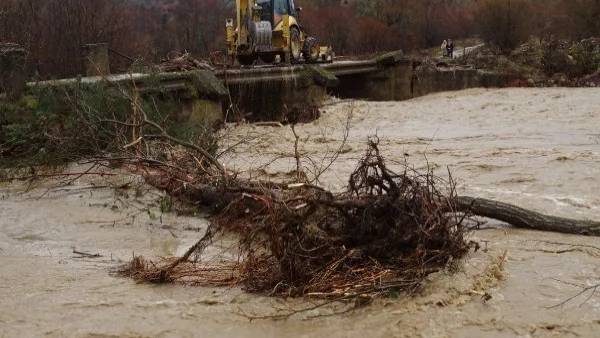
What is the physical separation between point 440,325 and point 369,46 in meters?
33.2

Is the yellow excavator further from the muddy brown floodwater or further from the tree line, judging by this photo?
the muddy brown floodwater

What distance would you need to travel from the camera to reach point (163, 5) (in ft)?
216

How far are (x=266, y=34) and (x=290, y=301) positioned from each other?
45.4 feet

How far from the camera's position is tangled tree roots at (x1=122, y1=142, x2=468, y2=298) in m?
4.82

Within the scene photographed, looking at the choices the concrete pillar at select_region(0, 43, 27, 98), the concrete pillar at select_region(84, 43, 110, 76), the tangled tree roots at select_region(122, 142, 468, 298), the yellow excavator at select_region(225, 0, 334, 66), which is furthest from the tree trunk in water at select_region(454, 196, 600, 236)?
the yellow excavator at select_region(225, 0, 334, 66)

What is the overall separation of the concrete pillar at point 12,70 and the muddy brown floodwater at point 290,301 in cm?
257

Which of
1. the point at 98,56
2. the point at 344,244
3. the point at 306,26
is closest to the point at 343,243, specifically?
the point at 344,244

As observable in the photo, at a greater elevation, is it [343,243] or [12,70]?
[12,70]

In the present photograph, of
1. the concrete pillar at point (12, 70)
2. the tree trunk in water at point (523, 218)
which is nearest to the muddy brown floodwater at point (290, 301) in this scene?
the tree trunk in water at point (523, 218)

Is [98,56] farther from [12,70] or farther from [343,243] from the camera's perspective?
[343,243]

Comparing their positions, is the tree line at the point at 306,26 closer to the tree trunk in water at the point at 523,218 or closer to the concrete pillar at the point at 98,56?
the concrete pillar at the point at 98,56

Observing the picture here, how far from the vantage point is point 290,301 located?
184 inches

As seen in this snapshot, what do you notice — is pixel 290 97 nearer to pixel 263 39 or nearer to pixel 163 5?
pixel 263 39

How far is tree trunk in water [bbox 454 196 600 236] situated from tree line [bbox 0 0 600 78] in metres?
6.94
